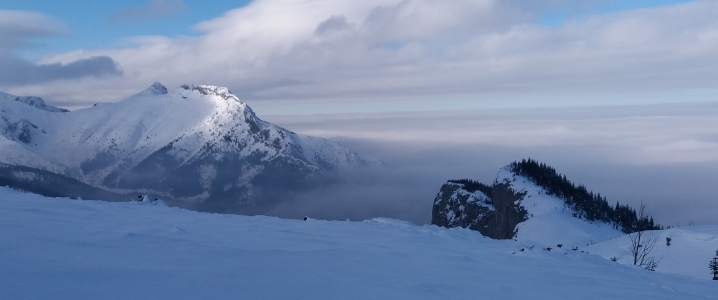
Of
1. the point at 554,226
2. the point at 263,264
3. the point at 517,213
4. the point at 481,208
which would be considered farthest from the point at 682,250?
the point at 481,208

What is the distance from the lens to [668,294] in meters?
11.0

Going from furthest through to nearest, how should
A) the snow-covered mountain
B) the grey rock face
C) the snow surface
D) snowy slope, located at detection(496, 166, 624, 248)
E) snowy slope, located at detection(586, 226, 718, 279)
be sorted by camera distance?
the grey rock face, the snow-covered mountain, snowy slope, located at detection(496, 166, 624, 248), snowy slope, located at detection(586, 226, 718, 279), the snow surface

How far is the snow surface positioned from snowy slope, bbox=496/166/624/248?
35.0m

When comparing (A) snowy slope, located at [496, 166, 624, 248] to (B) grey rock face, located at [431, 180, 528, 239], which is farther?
(B) grey rock face, located at [431, 180, 528, 239]

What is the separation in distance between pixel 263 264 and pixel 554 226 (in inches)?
1962

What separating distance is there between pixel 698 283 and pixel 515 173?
61.1 m

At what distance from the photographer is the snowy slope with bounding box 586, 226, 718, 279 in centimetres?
2898

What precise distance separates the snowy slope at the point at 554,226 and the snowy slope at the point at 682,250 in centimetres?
1103

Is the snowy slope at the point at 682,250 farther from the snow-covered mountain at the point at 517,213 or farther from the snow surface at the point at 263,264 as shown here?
the snow surface at the point at 263,264

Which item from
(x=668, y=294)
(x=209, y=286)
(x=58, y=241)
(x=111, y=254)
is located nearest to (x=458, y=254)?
(x=668, y=294)

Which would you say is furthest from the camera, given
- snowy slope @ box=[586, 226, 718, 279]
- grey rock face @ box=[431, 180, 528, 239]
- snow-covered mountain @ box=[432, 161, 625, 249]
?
grey rock face @ box=[431, 180, 528, 239]

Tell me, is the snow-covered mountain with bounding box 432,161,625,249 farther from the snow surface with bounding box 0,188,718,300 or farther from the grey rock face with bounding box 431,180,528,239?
the snow surface with bounding box 0,188,718,300

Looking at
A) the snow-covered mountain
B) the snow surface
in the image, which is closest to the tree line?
the snow-covered mountain

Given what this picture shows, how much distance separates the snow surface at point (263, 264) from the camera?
7.58 metres
